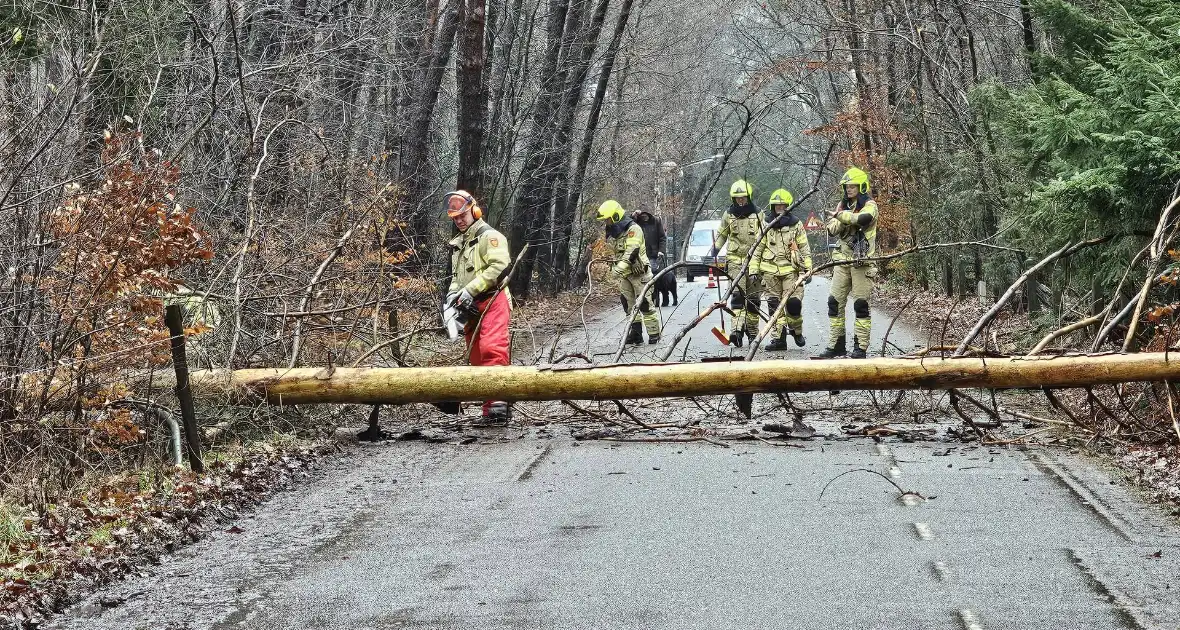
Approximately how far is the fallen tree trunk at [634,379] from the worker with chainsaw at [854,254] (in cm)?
548

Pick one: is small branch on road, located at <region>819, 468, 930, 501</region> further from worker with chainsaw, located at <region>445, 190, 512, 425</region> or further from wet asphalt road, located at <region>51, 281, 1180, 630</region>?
worker with chainsaw, located at <region>445, 190, 512, 425</region>

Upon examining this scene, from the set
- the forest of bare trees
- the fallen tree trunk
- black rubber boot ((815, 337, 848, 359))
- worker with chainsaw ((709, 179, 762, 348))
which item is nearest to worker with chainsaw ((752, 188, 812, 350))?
worker with chainsaw ((709, 179, 762, 348))

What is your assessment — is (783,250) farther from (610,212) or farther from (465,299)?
(465,299)


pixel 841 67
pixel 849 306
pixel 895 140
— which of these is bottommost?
pixel 849 306

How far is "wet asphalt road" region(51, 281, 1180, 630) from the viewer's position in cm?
537

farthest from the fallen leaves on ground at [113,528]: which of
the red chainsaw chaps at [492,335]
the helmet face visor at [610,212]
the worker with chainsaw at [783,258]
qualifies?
the helmet face visor at [610,212]

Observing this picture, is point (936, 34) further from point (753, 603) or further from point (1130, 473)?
point (753, 603)

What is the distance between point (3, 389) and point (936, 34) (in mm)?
19434

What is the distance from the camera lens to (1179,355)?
8922mm

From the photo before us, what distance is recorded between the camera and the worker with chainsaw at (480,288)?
437 inches

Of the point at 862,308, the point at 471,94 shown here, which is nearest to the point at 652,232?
the point at 471,94

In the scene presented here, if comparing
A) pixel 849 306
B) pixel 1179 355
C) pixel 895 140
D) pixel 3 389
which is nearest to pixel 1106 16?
pixel 1179 355

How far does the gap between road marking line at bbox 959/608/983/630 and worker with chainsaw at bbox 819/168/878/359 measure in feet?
31.9

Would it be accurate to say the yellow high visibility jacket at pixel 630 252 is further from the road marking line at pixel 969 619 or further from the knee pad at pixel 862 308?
the road marking line at pixel 969 619
